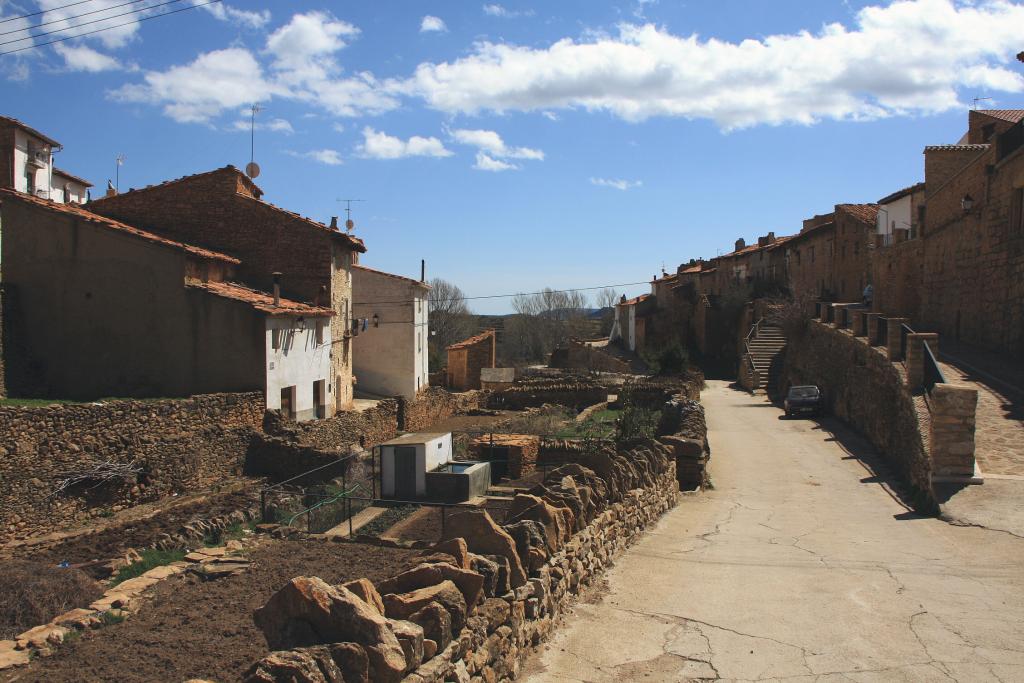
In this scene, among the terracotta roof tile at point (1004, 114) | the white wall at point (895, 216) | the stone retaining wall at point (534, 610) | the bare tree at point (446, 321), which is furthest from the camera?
the bare tree at point (446, 321)

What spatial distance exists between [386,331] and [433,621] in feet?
113

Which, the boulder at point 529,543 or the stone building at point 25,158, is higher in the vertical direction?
the stone building at point 25,158

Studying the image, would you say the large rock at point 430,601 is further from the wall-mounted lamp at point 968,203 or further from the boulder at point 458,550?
the wall-mounted lamp at point 968,203

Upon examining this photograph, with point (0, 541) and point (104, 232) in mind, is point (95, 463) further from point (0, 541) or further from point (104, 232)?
point (104, 232)

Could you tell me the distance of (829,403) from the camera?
3009cm

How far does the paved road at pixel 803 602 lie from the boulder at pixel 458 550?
1.33m

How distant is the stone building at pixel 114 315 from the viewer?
2308cm

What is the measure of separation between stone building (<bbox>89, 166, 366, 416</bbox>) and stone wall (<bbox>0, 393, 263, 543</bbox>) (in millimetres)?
7505

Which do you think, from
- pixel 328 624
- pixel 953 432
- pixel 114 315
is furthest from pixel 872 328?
pixel 328 624

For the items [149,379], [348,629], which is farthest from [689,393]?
[348,629]

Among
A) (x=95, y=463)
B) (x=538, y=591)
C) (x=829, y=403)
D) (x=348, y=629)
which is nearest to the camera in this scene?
(x=348, y=629)

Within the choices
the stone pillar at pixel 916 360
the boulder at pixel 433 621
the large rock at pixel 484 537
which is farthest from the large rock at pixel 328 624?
the stone pillar at pixel 916 360

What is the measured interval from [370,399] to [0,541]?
22148 mm

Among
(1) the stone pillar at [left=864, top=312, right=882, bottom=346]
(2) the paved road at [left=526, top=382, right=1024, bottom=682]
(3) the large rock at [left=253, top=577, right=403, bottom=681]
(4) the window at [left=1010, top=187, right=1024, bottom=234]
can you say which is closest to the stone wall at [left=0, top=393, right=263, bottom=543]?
(2) the paved road at [left=526, top=382, right=1024, bottom=682]
